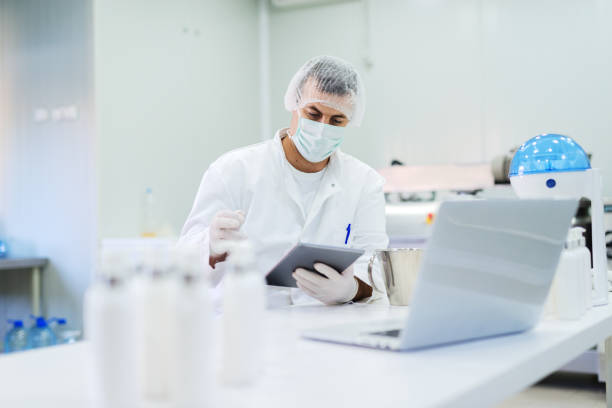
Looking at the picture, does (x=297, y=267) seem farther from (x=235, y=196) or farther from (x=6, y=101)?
(x=6, y=101)

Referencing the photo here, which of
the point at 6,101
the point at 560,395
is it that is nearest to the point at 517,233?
the point at 560,395

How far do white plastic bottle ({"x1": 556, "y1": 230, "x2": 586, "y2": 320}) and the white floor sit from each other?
1634 mm

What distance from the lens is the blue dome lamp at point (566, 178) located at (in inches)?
53.3

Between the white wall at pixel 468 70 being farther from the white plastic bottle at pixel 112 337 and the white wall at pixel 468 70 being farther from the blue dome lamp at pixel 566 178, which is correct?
the white plastic bottle at pixel 112 337

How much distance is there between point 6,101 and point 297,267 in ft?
9.64

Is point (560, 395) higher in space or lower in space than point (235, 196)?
lower

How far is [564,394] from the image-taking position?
2824mm

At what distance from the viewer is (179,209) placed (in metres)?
3.79

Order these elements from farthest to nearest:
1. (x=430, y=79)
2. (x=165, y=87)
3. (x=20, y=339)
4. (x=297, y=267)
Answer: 1. (x=430, y=79)
2. (x=165, y=87)
3. (x=20, y=339)
4. (x=297, y=267)

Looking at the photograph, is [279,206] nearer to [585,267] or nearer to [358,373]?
[585,267]

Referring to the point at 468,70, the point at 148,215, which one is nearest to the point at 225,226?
the point at 148,215

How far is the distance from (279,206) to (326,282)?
518 millimetres

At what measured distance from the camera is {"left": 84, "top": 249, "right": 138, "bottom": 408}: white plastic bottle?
0.54 m

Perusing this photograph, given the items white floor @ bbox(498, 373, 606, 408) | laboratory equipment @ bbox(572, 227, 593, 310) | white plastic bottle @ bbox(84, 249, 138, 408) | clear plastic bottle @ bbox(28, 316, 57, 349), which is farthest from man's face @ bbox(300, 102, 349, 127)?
clear plastic bottle @ bbox(28, 316, 57, 349)
